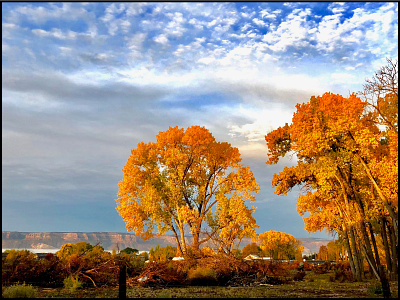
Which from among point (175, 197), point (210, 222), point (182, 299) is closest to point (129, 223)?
point (175, 197)

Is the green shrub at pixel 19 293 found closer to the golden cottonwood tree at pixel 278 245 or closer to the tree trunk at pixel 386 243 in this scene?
the tree trunk at pixel 386 243

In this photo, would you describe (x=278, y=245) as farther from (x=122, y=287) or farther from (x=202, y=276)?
(x=122, y=287)

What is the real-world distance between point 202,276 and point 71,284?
235 inches

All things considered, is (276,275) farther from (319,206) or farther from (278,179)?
(319,206)

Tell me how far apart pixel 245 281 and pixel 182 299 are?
7214 millimetres

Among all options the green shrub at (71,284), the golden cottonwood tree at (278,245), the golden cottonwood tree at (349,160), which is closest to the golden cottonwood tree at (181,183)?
the golden cottonwood tree at (349,160)

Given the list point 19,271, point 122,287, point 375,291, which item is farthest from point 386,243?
point 19,271

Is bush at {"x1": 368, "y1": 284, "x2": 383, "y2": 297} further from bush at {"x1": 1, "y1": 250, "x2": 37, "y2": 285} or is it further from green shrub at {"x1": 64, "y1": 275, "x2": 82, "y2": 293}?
bush at {"x1": 1, "y1": 250, "x2": 37, "y2": 285}

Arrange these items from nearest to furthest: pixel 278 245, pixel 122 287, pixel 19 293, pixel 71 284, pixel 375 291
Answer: pixel 122 287 < pixel 19 293 < pixel 375 291 < pixel 71 284 < pixel 278 245

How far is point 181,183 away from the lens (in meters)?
33.7

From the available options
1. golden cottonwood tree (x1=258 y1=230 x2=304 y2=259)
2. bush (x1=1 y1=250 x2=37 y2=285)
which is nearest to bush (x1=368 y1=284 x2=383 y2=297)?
bush (x1=1 y1=250 x2=37 y2=285)

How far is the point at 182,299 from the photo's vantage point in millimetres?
11617

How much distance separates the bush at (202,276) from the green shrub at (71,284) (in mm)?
5217

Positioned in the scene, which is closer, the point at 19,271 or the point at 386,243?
the point at 19,271
